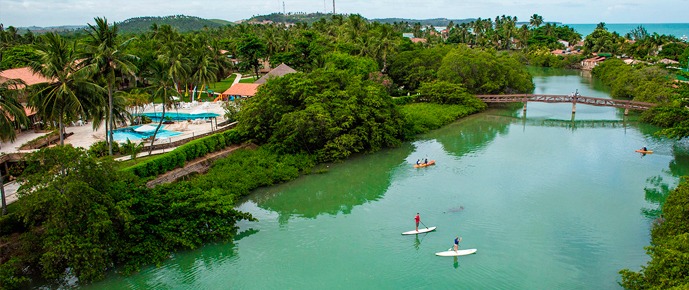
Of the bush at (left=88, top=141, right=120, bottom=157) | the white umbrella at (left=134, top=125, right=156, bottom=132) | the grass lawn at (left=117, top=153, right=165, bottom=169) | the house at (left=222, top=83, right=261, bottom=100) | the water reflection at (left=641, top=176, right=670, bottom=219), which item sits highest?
the house at (left=222, top=83, right=261, bottom=100)

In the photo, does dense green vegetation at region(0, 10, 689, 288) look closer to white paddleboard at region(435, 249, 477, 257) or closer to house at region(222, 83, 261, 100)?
house at region(222, 83, 261, 100)

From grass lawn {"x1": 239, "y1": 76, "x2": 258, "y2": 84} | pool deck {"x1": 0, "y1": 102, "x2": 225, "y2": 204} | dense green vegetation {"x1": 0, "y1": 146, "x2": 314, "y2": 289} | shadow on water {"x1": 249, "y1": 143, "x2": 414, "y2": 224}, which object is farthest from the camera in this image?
grass lawn {"x1": 239, "y1": 76, "x2": 258, "y2": 84}

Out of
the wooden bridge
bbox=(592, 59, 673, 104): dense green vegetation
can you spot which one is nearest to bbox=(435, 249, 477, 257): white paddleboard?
bbox=(592, 59, 673, 104): dense green vegetation

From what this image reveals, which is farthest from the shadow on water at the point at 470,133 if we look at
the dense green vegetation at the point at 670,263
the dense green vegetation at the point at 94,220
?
the dense green vegetation at the point at 94,220

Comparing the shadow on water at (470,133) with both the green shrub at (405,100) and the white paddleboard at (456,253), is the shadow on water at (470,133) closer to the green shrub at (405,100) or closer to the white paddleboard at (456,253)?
the green shrub at (405,100)

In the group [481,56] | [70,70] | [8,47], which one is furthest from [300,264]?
[8,47]

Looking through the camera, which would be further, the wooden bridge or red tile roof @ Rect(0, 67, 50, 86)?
the wooden bridge
